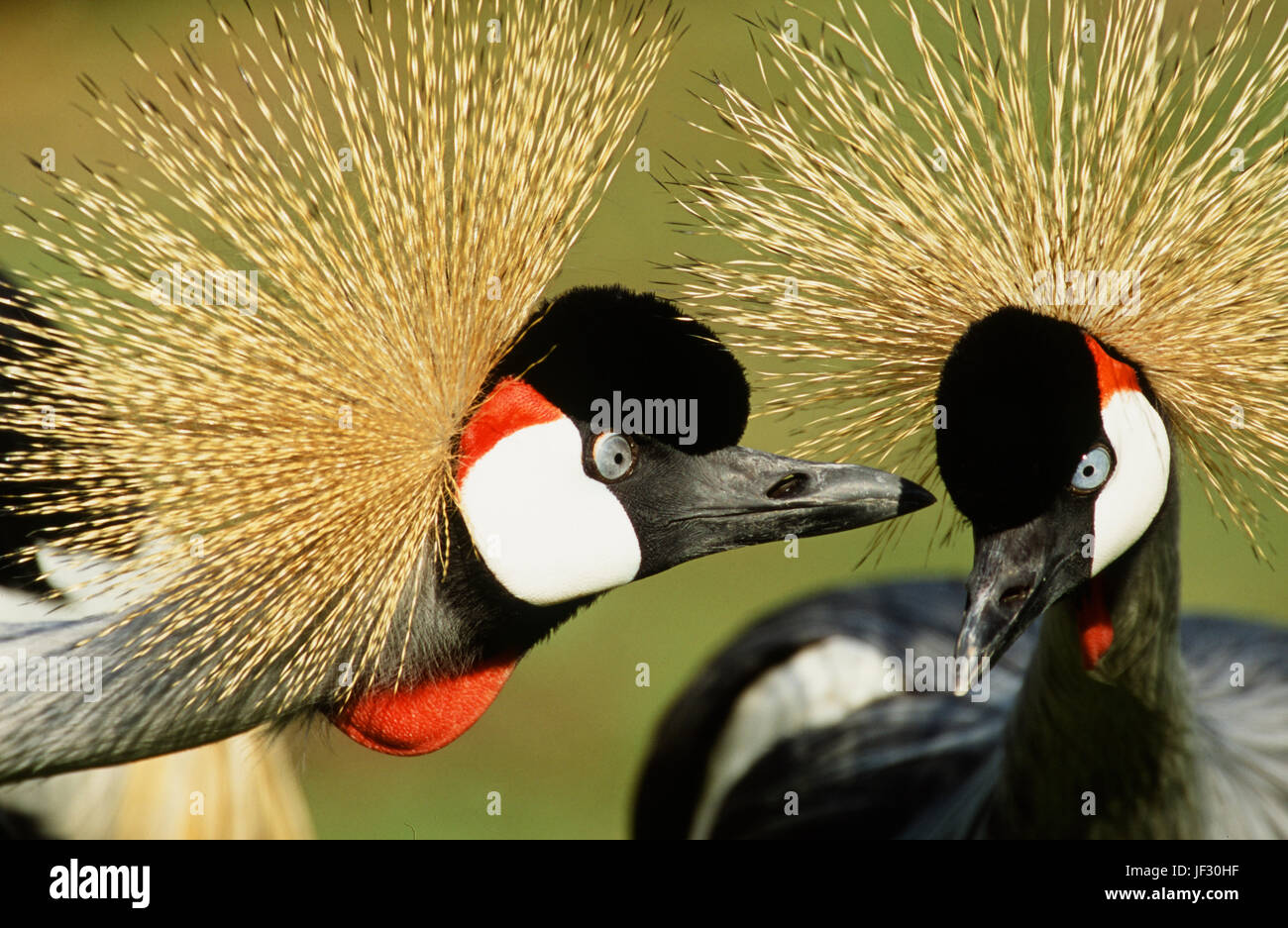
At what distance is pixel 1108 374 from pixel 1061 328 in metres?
0.08

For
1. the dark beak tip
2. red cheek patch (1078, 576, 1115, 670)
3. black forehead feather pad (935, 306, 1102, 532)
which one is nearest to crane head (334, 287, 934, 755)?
the dark beak tip

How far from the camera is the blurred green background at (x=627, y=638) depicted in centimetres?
263

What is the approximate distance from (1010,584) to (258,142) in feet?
3.09

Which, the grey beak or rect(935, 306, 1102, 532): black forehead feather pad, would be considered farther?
the grey beak

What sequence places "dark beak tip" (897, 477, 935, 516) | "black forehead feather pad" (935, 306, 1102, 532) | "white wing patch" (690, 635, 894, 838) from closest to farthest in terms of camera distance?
"black forehead feather pad" (935, 306, 1102, 532) < "dark beak tip" (897, 477, 935, 516) < "white wing patch" (690, 635, 894, 838)

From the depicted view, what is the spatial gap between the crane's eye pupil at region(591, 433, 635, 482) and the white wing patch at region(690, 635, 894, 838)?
0.91m

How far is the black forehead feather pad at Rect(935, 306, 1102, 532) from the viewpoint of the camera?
3.88 feet

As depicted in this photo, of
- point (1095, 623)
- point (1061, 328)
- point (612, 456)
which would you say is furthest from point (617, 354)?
point (1095, 623)

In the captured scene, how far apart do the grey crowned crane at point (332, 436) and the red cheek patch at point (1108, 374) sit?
9.0 inches

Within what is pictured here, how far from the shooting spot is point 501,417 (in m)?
1.26

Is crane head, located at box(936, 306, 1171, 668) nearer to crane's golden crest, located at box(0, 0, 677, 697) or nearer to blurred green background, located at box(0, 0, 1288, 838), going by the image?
crane's golden crest, located at box(0, 0, 677, 697)

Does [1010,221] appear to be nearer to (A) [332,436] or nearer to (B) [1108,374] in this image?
(B) [1108,374]
